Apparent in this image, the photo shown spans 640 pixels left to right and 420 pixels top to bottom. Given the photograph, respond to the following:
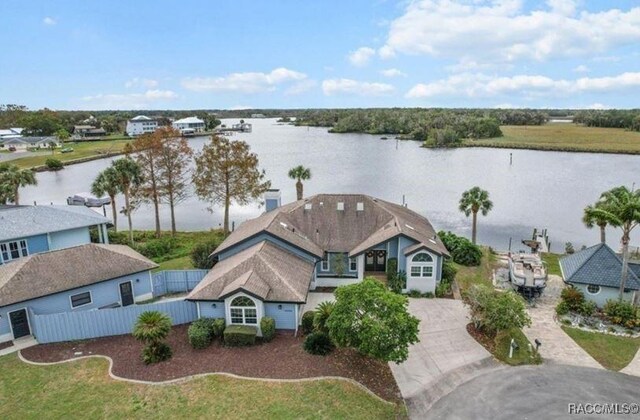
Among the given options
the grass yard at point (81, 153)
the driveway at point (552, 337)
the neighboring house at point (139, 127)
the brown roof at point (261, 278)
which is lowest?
the driveway at point (552, 337)

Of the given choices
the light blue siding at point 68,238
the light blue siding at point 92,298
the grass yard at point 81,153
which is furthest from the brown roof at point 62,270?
the grass yard at point 81,153

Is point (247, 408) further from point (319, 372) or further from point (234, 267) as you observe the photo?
point (234, 267)

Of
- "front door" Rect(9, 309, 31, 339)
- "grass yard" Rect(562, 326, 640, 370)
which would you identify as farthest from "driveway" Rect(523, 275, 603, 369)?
"front door" Rect(9, 309, 31, 339)

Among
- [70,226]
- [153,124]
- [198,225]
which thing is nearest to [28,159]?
[153,124]

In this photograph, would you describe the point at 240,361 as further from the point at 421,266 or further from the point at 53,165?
the point at 53,165

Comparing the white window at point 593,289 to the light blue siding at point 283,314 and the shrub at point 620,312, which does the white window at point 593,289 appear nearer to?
the shrub at point 620,312

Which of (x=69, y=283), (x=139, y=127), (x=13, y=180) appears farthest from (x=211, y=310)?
(x=139, y=127)
